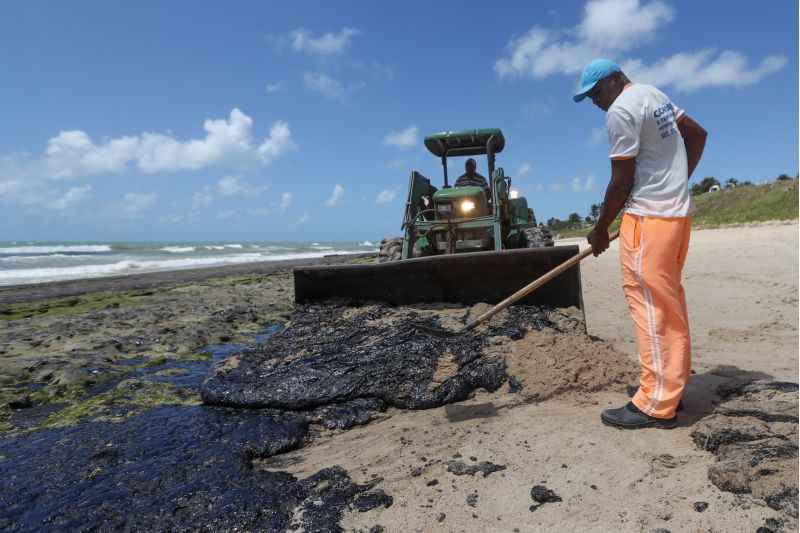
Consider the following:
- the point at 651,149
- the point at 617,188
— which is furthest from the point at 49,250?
the point at 651,149

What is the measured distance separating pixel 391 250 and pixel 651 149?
4919mm

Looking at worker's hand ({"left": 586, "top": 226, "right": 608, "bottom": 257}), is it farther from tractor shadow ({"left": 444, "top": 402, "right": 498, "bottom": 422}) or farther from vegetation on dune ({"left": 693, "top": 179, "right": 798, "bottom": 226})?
vegetation on dune ({"left": 693, "top": 179, "right": 798, "bottom": 226})

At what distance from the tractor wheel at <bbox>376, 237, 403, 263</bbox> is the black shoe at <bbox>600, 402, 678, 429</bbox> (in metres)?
4.70

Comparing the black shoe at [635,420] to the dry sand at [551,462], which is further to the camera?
the black shoe at [635,420]

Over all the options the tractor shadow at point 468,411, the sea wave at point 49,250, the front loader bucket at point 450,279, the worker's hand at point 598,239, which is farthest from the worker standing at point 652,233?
the sea wave at point 49,250

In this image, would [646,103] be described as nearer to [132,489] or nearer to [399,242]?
[132,489]

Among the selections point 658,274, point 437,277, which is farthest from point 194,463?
point 437,277

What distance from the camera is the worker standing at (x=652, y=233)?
2453 mm

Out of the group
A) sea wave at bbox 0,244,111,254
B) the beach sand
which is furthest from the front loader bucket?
sea wave at bbox 0,244,111,254

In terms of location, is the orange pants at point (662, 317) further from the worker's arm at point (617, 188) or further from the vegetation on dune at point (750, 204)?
the vegetation on dune at point (750, 204)

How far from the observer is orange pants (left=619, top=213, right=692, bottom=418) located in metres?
2.45

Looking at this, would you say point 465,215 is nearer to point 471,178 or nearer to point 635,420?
point 471,178

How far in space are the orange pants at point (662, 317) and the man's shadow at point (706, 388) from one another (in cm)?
23

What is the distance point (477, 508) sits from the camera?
6.26 feet
